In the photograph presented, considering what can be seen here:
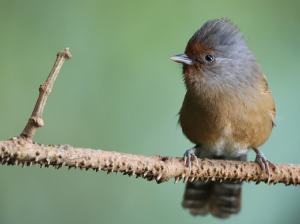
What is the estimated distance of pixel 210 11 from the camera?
4.89 m

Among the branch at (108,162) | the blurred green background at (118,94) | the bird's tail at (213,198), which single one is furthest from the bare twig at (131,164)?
the blurred green background at (118,94)

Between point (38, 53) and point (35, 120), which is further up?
point (38, 53)

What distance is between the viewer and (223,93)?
304 cm

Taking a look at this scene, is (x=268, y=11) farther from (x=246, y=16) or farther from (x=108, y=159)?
(x=108, y=159)

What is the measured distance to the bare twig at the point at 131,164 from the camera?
1677 millimetres

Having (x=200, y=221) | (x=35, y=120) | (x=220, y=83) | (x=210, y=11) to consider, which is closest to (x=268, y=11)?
(x=210, y=11)

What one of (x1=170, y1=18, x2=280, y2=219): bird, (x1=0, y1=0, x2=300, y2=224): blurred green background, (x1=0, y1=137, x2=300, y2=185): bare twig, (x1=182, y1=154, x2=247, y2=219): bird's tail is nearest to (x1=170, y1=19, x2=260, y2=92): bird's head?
(x1=170, y1=18, x2=280, y2=219): bird

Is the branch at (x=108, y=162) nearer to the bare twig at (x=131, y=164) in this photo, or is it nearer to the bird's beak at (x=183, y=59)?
the bare twig at (x=131, y=164)

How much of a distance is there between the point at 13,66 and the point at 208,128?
106 inches

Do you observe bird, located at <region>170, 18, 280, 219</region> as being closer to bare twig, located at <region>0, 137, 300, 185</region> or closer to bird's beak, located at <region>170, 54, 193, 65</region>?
bird's beak, located at <region>170, 54, 193, 65</region>

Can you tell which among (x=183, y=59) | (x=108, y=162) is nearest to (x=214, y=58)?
(x=183, y=59)

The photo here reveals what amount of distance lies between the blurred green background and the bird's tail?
1.80 ft

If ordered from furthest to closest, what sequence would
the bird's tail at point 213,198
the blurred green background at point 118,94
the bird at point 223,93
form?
the blurred green background at point 118,94 → the bird's tail at point 213,198 → the bird at point 223,93

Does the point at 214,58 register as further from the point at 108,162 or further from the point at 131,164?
the point at 108,162
